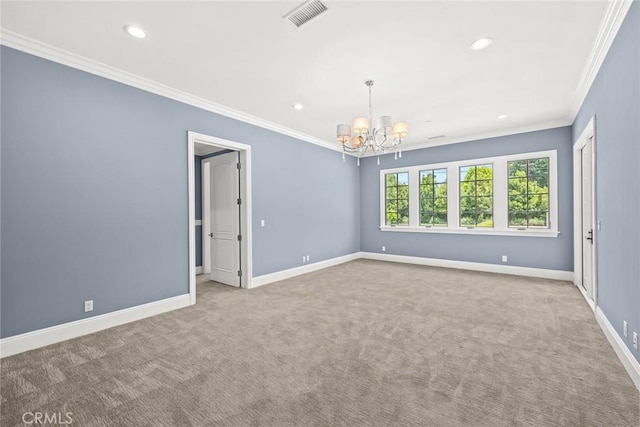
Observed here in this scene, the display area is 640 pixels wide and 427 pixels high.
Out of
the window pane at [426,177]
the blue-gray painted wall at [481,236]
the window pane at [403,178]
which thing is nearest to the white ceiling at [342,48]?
the blue-gray painted wall at [481,236]

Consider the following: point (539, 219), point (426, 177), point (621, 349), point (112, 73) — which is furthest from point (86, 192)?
point (539, 219)

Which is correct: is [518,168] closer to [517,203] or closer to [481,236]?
[517,203]

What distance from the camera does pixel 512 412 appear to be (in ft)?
6.26

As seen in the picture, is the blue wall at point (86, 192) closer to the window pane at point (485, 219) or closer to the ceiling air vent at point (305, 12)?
the ceiling air vent at point (305, 12)

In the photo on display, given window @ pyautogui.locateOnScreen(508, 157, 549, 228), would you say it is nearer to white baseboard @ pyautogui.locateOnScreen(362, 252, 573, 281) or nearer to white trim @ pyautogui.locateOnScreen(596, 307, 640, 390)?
white baseboard @ pyautogui.locateOnScreen(362, 252, 573, 281)

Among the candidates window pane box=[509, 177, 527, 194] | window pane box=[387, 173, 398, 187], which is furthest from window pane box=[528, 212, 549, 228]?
window pane box=[387, 173, 398, 187]

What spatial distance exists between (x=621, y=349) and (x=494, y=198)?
412 cm

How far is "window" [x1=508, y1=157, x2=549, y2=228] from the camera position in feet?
18.8

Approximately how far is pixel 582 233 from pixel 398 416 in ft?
15.9

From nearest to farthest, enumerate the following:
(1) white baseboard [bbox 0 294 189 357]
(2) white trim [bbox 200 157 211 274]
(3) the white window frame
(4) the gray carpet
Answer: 1. (4) the gray carpet
2. (1) white baseboard [bbox 0 294 189 357]
3. (3) the white window frame
4. (2) white trim [bbox 200 157 211 274]

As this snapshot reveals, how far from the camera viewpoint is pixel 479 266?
6375mm

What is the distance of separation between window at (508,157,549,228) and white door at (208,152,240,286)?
5.43 meters

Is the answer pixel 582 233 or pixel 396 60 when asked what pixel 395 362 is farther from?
pixel 582 233

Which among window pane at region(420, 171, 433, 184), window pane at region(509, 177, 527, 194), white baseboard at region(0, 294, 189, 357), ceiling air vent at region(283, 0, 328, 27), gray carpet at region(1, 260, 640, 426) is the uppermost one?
ceiling air vent at region(283, 0, 328, 27)
